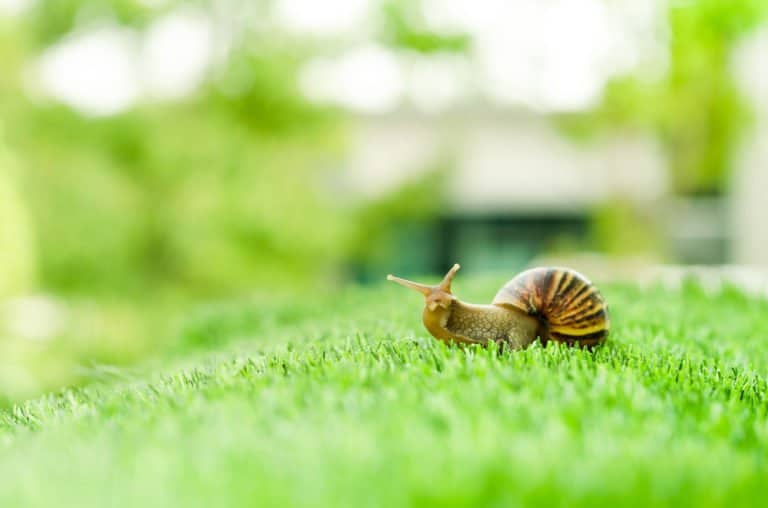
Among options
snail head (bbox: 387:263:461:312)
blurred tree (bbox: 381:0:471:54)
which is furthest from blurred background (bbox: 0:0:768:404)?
snail head (bbox: 387:263:461:312)

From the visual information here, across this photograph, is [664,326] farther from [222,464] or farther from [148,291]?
[148,291]

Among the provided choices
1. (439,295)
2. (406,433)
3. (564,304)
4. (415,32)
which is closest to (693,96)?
(415,32)

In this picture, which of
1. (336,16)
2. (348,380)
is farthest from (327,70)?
(348,380)

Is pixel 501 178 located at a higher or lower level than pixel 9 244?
higher

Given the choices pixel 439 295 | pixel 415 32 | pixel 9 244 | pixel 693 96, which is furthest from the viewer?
pixel 415 32

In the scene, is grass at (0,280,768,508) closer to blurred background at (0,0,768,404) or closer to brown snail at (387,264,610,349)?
brown snail at (387,264,610,349)

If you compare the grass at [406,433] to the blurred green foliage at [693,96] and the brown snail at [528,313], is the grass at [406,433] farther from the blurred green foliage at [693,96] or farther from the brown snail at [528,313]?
the blurred green foliage at [693,96]

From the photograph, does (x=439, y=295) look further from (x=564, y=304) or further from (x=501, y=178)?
(x=501, y=178)
